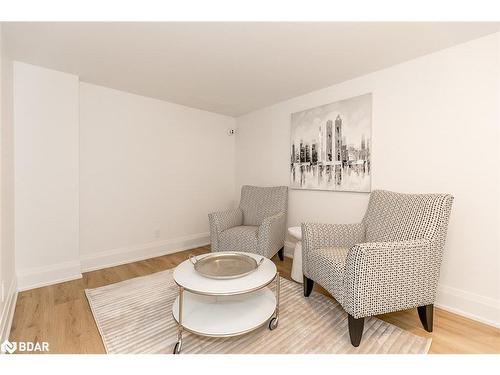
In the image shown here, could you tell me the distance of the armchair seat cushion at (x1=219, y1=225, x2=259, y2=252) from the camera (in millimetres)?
2584

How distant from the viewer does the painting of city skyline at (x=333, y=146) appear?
247 centimetres

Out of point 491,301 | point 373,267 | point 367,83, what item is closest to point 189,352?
point 373,267

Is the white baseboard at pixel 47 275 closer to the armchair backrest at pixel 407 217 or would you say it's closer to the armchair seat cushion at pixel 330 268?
the armchair seat cushion at pixel 330 268

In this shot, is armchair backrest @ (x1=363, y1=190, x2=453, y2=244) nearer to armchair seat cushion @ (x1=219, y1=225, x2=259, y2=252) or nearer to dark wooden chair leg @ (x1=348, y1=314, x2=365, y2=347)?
A: dark wooden chair leg @ (x1=348, y1=314, x2=365, y2=347)

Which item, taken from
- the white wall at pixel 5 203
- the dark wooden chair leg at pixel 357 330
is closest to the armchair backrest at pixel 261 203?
the dark wooden chair leg at pixel 357 330

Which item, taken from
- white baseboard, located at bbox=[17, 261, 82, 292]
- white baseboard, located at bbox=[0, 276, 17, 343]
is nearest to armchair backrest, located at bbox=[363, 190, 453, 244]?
white baseboard, located at bbox=[0, 276, 17, 343]

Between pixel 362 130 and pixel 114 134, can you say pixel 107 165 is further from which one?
pixel 362 130

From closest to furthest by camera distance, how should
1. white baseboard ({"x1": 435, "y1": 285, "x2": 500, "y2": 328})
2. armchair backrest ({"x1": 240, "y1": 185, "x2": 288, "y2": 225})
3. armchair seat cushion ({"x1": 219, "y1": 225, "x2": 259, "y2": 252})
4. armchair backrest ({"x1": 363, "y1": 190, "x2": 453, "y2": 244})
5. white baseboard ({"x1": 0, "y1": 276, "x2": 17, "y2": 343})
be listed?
white baseboard ({"x1": 0, "y1": 276, "x2": 17, "y2": 343}), armchair backrest ({"x1": 363, "y1": 190, "x2": 453, "y2": 244}), white baseboard ({"x1": 435, "y1": 285, "x2": 500, "y2": 328}), armchair seat cushion ({"x1": 219, "y1": 225, "x2": 259, "y2": 252}), armchair backrest ({"x1": 240, "y1": 185, "x2": 288, "y2": 225})

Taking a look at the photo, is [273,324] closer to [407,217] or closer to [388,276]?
[388,276]

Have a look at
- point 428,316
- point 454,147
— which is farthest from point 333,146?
point 428,316

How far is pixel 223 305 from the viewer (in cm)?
166

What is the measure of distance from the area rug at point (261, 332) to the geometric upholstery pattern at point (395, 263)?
220 millimetres

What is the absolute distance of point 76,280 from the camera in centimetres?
246

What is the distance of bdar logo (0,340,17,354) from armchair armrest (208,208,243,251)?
5.83 ft
